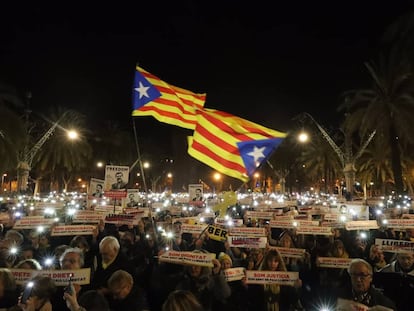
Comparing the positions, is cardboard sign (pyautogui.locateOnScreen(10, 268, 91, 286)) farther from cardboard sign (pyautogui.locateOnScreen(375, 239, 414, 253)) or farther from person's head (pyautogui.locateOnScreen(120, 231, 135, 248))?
cardboard sign (pyautogui.locateOnScreen(375, 239, 414, 253))

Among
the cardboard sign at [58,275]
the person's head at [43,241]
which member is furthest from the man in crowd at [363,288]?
the person's head at [43,241]

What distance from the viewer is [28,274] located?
223 inches

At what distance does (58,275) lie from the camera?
18.6ft

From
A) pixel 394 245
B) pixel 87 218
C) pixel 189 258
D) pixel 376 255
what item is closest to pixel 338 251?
pixel 376 255

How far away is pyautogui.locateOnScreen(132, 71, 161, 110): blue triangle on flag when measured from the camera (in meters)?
9.16

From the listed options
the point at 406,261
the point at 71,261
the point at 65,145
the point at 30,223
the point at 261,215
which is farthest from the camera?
the point at 65,145

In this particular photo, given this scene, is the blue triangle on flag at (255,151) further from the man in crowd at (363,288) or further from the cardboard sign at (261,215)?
the cardboard sign at (261,215)

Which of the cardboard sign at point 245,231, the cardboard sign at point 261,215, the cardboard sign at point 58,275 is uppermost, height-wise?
the cardboard sign at point 261,215

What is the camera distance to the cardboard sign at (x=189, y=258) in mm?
6445

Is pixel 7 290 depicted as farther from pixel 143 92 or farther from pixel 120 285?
pixel 143 92

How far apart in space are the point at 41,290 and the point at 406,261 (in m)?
5.55

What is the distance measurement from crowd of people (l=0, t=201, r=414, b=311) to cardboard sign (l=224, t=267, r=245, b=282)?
2.9 inches

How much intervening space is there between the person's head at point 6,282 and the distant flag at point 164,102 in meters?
4.54

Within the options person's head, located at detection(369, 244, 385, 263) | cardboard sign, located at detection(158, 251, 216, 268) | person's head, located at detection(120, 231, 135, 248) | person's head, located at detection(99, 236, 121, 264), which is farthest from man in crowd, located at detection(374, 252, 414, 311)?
person's head, located at detection(120, 231, 135, 248)
